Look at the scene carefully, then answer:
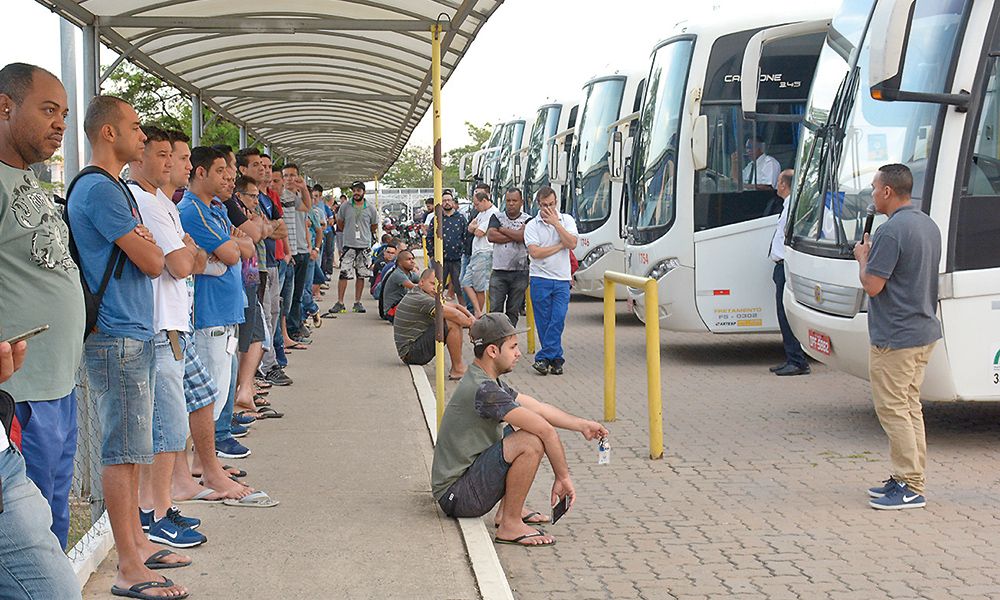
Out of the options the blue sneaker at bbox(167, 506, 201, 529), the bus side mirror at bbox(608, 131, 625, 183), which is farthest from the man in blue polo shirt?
the bus side mirror at bbox(608, 131, 625, 183)

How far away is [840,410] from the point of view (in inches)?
416

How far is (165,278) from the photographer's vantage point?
571cm

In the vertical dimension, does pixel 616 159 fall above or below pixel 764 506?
above

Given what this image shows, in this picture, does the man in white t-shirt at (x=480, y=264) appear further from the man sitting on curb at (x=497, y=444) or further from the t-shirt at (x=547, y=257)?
the man sitting on curb at (x=497, y=444)

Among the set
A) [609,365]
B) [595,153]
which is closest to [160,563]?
[609,365]

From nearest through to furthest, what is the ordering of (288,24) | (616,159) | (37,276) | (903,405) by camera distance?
(37,276)
(903,405)
(288,24)
(616,159)

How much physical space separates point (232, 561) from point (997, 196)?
547cm

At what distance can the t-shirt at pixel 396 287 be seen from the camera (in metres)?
16.0

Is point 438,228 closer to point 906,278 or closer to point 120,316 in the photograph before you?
point 906,278

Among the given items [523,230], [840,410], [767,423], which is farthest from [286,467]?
[523,230]

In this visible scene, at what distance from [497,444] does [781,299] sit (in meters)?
6.79

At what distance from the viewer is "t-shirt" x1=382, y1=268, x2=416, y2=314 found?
1605 centimetres

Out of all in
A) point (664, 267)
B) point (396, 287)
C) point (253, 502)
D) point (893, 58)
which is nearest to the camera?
point (253, 502)

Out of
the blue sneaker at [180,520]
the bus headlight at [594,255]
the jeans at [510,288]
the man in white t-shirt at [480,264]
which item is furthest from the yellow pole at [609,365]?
the bus headlight at [594,255]
